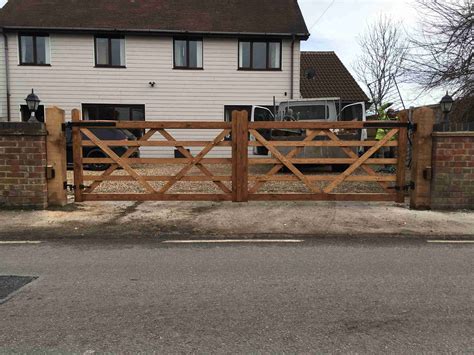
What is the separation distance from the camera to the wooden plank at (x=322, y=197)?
29.1 ft

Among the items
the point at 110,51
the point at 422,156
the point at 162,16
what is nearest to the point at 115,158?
the point at 422,156

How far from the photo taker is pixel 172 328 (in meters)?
3.56

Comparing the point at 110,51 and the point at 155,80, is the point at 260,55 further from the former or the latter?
the point at 110,51

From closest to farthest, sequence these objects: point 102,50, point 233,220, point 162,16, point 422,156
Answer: point 233,220 → point 422,156 → point 102,50 → point 162,16

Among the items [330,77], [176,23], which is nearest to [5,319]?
[176,23]

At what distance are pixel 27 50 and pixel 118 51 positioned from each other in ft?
13.0

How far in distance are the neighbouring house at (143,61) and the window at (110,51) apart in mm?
44

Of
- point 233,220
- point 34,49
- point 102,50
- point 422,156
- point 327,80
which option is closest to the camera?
point 233,220

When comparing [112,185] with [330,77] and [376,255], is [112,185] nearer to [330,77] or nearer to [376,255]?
[376,255]

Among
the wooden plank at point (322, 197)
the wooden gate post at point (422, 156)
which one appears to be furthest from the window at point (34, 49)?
the wooden gate post at point (422, 156)

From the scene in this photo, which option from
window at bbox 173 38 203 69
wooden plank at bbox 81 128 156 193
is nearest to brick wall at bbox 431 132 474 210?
wooden plank at bbox 81 128 156 193

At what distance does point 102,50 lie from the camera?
1969 centimetres

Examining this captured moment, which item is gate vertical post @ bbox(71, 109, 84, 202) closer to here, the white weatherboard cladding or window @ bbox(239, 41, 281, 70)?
the white weatherboard cladding

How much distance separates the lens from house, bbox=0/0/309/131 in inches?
760
